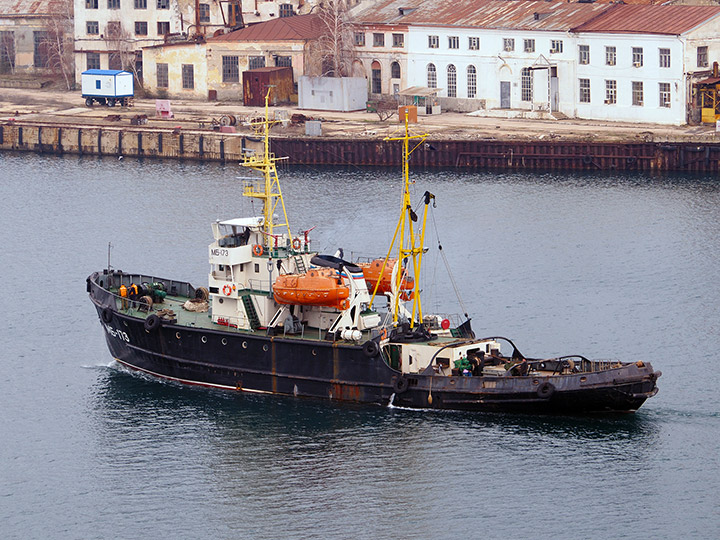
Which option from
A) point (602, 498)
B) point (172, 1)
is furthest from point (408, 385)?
point (172, 1)

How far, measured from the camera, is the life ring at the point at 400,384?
157 ft

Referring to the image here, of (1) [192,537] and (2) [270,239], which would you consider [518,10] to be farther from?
(1) [192,537]

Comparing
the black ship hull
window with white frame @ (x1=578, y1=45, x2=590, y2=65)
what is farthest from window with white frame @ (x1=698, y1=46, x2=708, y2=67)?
the black ship hull

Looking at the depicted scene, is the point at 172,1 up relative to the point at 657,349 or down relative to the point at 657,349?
up

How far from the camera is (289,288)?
159 feet

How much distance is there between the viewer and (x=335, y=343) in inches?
1900

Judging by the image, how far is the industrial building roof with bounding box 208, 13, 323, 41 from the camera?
10462 centimetres

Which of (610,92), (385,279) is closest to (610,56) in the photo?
(610,92)

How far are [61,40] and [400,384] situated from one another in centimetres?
7676

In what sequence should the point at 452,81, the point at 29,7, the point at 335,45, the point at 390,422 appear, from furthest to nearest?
1. the point at 29,7
2. the point at 335,45
3. the point at 452,81
4. the point at 390,422

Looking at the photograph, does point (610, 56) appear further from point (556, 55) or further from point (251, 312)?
point (251, 312)

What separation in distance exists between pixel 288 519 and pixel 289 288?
30.5ft

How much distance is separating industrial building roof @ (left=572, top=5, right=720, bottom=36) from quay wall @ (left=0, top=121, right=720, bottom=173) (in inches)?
315

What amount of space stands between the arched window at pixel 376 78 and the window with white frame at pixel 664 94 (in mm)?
20603
